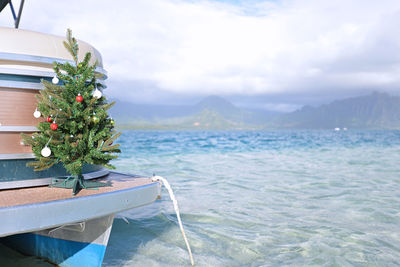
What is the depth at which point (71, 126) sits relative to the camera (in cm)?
306

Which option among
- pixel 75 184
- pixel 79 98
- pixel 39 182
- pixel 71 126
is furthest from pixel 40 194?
pixel 79 98

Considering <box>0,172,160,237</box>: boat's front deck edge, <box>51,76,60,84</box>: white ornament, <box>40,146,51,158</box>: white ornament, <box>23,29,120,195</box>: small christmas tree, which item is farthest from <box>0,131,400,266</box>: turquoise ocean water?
<box>51,76,60,84</box>: white ornament

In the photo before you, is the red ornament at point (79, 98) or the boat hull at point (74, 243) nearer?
the red ornament at point (79, 98)

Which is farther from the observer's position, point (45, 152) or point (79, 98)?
point (79, 98)

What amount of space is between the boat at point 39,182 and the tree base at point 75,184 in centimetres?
8

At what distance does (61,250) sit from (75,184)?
4.24ft

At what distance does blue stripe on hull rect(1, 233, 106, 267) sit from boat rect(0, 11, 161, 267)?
0.01 meters

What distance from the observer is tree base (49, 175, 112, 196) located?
3.19 metres

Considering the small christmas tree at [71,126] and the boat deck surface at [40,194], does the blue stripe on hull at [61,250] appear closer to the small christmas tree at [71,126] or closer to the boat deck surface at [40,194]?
the boat deck surface at [40,194]

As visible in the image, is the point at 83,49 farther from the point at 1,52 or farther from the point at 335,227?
the point at 335,227

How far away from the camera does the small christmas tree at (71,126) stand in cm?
300

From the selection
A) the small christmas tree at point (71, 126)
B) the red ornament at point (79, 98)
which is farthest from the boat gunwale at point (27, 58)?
the red ornament at point (79, 98)

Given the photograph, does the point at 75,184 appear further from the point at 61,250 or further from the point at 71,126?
the point at 61,250

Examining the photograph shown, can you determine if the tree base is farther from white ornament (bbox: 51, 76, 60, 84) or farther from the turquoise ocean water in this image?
the turquoise ocean water
